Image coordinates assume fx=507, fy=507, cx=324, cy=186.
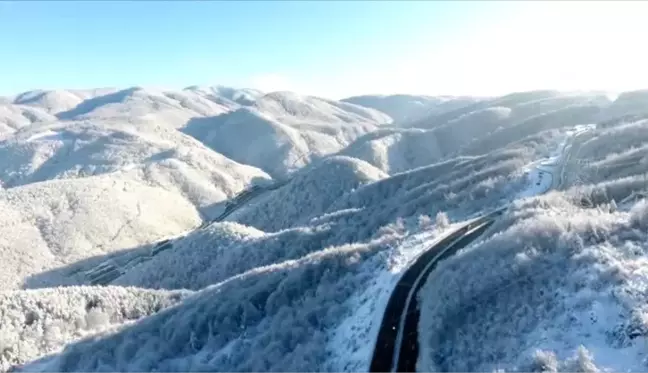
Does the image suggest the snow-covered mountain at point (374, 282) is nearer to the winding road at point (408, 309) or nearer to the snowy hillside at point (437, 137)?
the winding road at point (408, 309)

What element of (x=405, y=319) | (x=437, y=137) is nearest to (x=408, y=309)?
(x=405, y=319)

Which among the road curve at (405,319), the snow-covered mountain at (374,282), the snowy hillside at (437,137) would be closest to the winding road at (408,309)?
the road curve at (405,319)

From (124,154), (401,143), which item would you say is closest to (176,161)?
(124,154)

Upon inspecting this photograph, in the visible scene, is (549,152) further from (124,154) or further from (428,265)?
(124,154)

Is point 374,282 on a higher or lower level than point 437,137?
higher

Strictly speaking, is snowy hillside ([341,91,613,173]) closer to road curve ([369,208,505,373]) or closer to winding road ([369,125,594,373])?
winding road ([369,125,594,373])

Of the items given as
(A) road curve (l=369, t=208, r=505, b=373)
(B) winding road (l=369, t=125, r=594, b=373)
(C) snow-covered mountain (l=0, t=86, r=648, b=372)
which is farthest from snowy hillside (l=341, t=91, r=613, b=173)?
(A) road curve (l=369, t=208, r=505, b=373)

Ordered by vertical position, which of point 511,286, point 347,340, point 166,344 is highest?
point 511,286

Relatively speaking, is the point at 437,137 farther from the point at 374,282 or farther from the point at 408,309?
the point at 408,309
